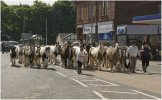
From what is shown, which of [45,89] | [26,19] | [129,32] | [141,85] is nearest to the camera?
[45,89]

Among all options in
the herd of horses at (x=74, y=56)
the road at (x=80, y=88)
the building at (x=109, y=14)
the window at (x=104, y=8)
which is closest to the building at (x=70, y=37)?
the building at (x=109, y=14)

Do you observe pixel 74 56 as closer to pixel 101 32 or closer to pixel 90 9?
pixel 101 32

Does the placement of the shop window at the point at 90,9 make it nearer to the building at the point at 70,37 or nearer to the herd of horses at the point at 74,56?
the building at the point at 70,37

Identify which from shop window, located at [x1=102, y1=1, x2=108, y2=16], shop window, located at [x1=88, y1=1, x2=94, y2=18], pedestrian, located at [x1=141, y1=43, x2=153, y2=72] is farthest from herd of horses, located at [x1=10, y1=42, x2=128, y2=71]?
shop window, located at [x1=88, y1=1, x2=94, y2=18]

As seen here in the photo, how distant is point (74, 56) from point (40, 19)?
217 feet

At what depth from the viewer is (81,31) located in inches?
2768

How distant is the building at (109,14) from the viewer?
56.7 metres

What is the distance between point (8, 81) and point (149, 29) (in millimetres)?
28994

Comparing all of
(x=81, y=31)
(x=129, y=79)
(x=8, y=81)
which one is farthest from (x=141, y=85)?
(x=81, y=31)

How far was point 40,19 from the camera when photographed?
97375mm

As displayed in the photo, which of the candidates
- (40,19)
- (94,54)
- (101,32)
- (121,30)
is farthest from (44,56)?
(40,19)

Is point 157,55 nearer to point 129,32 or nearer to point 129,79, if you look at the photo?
point 129,32

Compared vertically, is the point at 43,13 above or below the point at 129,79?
above

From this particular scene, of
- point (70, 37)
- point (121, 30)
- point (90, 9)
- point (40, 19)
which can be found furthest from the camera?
point (40, 19)
